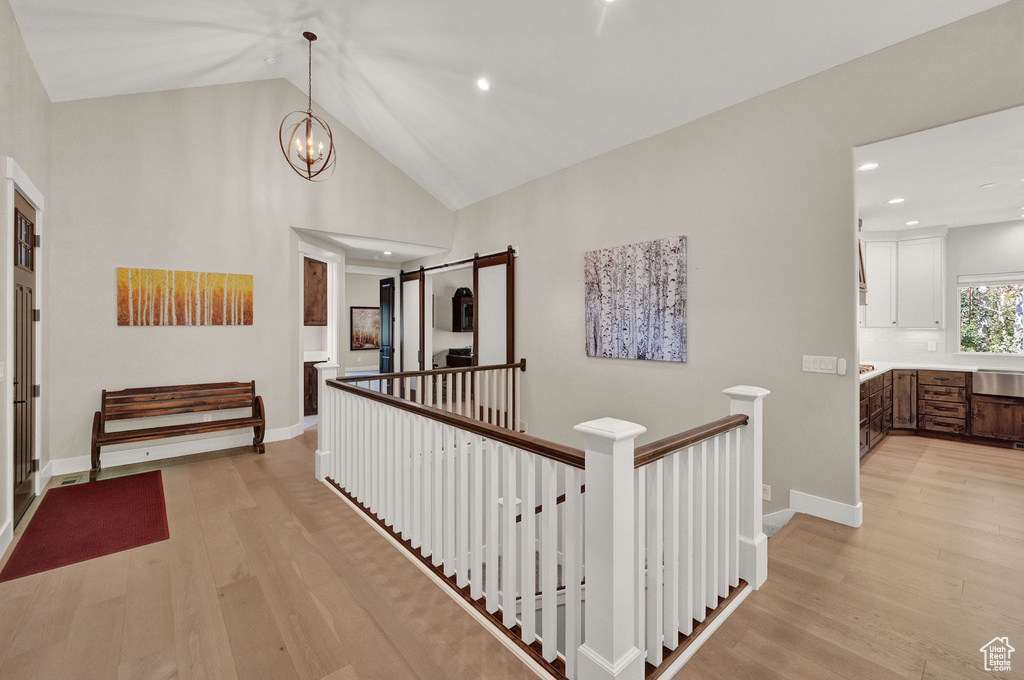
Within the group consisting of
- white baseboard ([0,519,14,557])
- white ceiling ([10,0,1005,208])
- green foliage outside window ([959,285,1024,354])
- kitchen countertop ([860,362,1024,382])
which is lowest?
white baseboard ([0,519,14,557])

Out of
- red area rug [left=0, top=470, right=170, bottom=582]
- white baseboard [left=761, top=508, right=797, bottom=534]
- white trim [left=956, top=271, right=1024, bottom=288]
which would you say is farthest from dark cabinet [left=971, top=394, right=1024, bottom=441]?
red area rug [left=0, top=470, right=170, bottom=582]

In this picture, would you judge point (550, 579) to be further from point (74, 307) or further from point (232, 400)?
point (74, 307)

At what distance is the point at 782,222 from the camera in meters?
3.06

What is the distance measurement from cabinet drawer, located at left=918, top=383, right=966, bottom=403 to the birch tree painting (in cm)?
324

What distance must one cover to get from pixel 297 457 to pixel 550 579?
351 cm

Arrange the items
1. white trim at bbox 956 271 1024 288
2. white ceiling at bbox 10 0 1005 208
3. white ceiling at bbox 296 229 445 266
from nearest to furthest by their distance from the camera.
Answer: white ceiling at bbox 10 0 1005 208 → white trim at bbox 956 271 1024 288 → white ceiling at bbox 296 229 445 266

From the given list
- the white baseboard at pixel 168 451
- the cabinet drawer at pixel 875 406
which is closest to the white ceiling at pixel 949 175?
the cabinet drawer at pixel 875 406

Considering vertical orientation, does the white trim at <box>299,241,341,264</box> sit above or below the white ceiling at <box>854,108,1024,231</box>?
below

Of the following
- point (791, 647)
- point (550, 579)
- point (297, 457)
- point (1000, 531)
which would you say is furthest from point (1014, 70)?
point (297, 457)

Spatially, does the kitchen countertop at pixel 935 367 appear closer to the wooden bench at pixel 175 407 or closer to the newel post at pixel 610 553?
the newel post at pixel 610 553

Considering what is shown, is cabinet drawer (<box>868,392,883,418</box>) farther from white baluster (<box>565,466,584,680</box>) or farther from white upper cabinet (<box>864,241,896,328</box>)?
white baluster (<box>565,466,584,680</box>)

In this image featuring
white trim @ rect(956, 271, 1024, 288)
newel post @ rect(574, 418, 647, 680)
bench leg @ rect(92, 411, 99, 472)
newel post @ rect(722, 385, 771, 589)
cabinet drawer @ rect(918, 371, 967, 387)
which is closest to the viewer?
newel post @ rect(574, 418, 647, 680)

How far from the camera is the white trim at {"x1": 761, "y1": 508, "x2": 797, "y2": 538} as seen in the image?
10.0 ft

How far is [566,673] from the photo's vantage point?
1.63 metres
